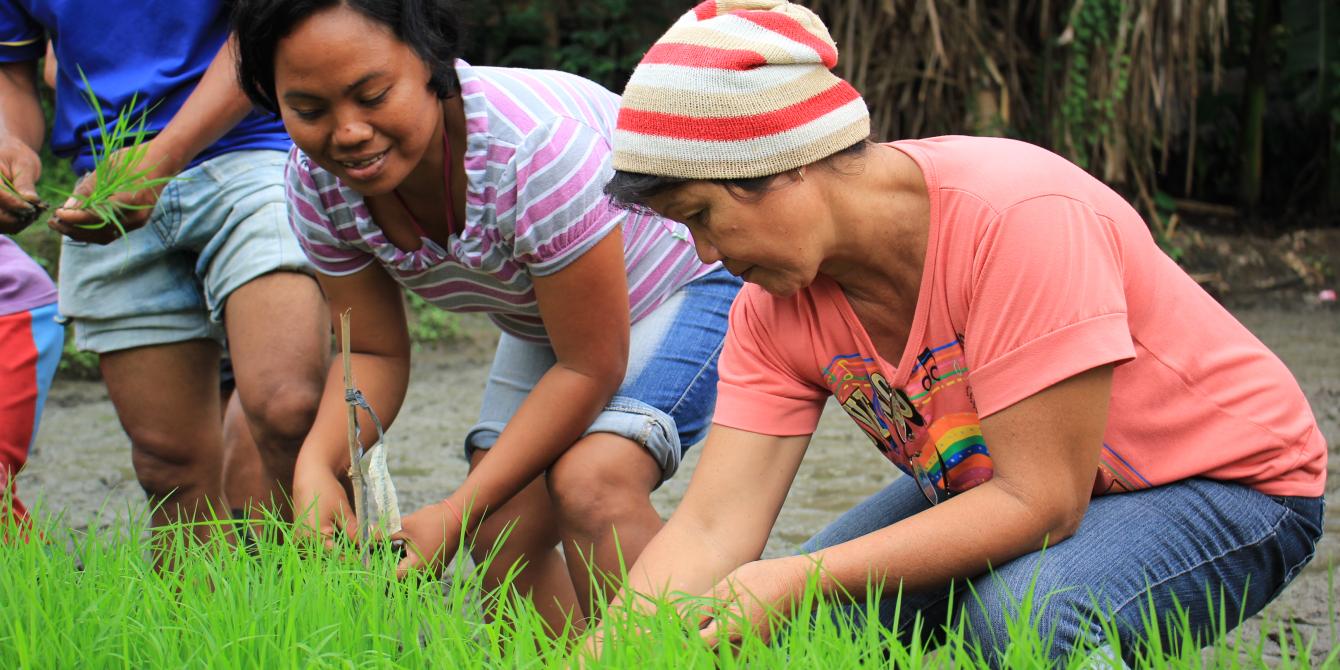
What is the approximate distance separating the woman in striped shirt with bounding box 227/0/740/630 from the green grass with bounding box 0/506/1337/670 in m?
0.19

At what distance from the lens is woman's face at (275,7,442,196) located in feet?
7.13

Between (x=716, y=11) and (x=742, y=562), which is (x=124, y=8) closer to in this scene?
(x=716, y=11)

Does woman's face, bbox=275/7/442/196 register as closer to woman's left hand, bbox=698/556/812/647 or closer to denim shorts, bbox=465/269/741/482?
denim shorts, bbox=465/269/741/482

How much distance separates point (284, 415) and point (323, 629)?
887 mm

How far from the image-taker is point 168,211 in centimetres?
294

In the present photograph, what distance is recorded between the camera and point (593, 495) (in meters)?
2.41

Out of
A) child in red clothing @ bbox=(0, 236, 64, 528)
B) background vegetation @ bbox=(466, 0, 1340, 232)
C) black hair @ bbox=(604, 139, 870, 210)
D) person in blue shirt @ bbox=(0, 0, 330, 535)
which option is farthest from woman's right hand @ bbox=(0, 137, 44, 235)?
background vegetation @ bbox=(466, 0, 1340, 232)

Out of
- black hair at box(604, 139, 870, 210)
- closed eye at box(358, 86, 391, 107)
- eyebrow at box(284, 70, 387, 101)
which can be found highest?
eyebrow at box(284, 70, 387, 101)

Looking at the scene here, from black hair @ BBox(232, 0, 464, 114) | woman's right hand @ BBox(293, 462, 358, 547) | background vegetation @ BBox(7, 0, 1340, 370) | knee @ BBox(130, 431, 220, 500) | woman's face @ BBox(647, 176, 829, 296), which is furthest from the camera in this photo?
background vegetation @ BBox(7, 0, 1340, 370)

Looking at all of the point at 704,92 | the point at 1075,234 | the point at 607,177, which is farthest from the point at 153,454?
the point at 1075,234

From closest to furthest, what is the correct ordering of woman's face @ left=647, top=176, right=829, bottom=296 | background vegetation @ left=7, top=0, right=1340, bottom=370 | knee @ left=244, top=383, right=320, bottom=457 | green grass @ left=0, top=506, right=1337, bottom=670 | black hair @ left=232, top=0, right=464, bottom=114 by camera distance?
green grass @ left=0, top=506, right=1337, bottom=670 → woman's face @ left=647, top=176, right=829, bottom=296 → black hair @ left=232, top=0, right=464, bottom=114 → knee @ left=244, top=383, right=320, bottom=457 → background vegetation @ left=7, top=0, right=1340, bottom=370

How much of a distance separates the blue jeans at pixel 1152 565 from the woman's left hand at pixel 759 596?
4.1 inches

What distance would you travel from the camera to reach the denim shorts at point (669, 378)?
2.48 meters

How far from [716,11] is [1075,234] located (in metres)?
0.57
